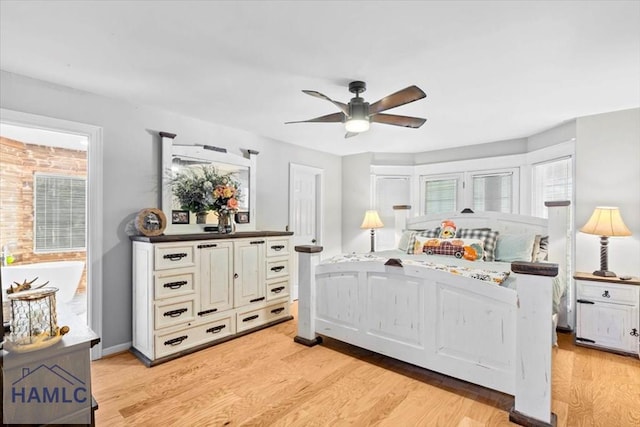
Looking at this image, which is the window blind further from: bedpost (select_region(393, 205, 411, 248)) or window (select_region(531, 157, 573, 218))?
window (select_region(531, 157, 573, 218))

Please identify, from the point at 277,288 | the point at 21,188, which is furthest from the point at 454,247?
the point at 21,188

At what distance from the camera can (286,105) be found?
3154 millimetres

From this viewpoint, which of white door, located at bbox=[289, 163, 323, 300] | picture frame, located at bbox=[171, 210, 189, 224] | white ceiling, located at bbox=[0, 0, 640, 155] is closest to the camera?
white ceiling, located at bbox=[0, 0, 640, 155]

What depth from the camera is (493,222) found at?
416 centimetres

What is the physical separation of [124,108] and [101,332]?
81.2 inches

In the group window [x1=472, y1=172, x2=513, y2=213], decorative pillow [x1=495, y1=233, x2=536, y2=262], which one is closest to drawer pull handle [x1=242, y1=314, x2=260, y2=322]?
decorative pillow [x1=495, y1=233, x2=536, y2=262]

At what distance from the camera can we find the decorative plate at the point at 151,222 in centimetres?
298

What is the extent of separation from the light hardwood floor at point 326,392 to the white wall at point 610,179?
0.95 meters

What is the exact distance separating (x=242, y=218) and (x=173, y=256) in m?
1.18

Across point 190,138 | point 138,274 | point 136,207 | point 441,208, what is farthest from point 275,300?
point 441,208

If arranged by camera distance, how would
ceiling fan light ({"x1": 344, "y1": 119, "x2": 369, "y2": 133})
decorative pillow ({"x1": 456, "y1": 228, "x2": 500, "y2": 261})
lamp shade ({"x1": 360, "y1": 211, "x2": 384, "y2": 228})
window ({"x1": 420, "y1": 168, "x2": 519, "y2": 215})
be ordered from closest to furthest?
ceiling fan light ({"x1": 344, "y1": 119, "x2": 369, "y2": 133}), decorative pillow ({"x1": 456, "y1": 228, "x2": 500, "y2": 261}), window ({"x1": 420, "y1": 168, "x2": 519, "y2": 215}), lamp shade ({"x1": 360, "y1": 211, "x2": 384, "y2": 228})

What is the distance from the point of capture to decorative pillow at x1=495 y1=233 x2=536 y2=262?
11.4ft

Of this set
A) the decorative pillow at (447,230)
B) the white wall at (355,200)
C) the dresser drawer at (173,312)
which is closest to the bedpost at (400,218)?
the white wall at (355,200)

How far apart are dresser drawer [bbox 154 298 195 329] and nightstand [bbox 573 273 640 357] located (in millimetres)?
3736
